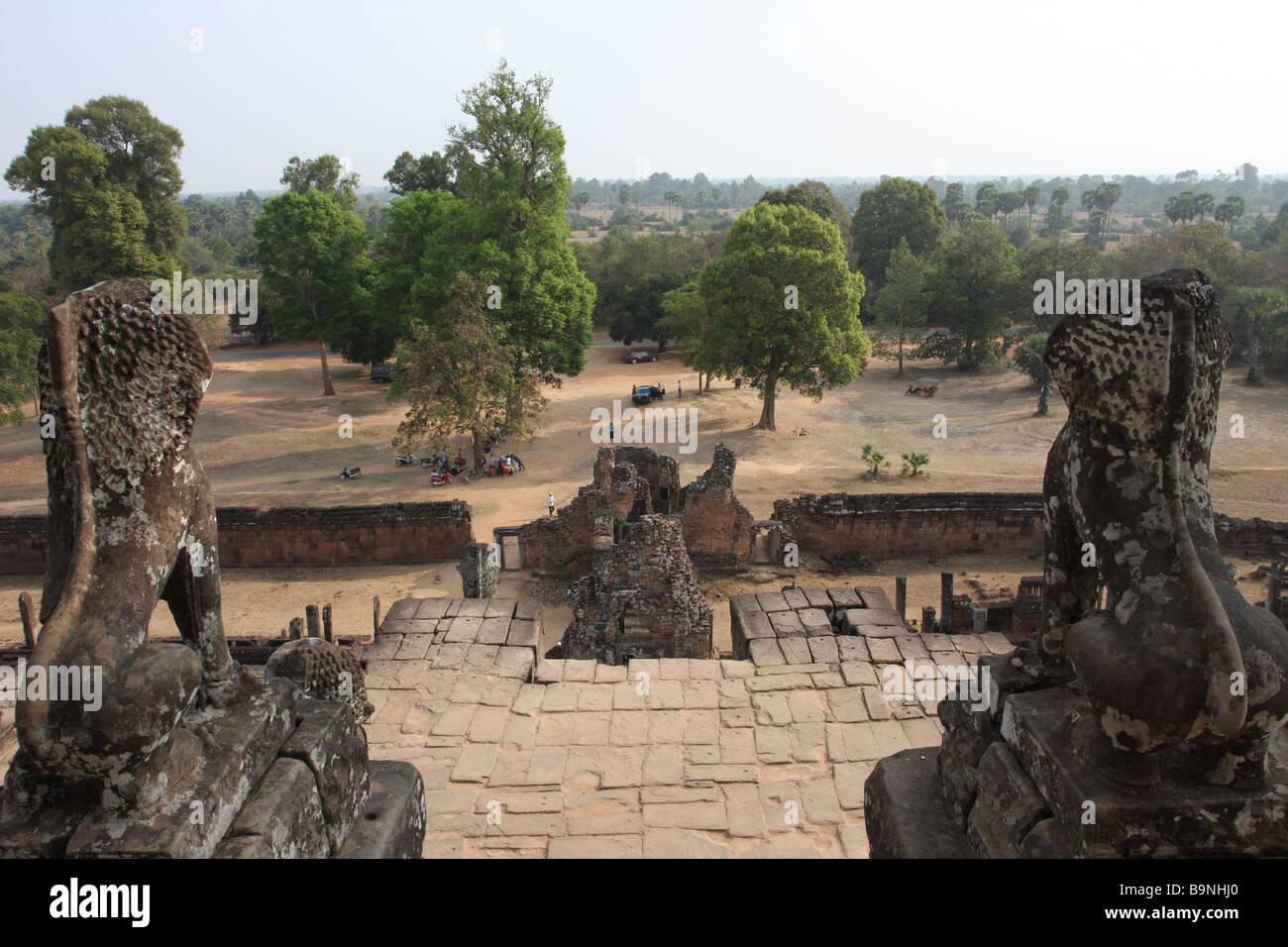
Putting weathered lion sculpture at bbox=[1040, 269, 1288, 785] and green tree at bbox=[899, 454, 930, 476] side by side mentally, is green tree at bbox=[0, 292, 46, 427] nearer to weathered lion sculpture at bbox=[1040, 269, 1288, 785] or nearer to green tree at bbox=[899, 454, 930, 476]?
green tree at bbox=[899, 454, 930, 476]

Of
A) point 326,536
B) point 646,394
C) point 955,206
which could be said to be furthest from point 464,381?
point 955,206

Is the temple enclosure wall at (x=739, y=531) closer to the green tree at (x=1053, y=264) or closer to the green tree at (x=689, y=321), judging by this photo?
the green tree at (x=689, y=321)

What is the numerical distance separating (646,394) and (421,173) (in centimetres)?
1973

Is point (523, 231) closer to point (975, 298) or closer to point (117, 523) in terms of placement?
point (975, 298)

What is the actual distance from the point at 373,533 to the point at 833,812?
10.8 m

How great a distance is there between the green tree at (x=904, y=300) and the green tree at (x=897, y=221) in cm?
1146

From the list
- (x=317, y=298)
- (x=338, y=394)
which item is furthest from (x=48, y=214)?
(x=338, y=394)

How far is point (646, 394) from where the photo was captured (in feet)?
94.9

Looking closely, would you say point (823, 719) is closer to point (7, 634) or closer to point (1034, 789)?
point (1034, 789)

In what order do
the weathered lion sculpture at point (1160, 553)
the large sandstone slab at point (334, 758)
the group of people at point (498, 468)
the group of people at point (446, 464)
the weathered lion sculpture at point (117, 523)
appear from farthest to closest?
the group of people at point (498, 468)
the group of people at point (446, 464)
the large sandstone slab at point (334, 758)
the weathered lion sculpture at point (117, 523)
the weathered lion sculpture at point (1160, 553)

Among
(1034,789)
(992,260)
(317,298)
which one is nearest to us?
(1034,789)

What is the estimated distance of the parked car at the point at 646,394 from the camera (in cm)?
2884

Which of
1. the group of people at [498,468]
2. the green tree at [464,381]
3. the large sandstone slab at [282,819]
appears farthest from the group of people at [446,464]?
the large sandstone slab at [282,819]

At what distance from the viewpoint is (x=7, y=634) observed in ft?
40.6
